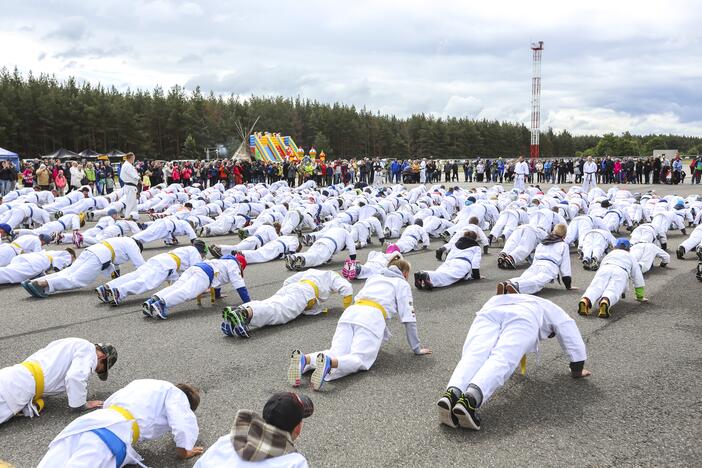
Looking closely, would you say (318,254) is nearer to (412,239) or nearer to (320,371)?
(412,239)

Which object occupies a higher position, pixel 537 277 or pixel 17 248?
pixel 17 248

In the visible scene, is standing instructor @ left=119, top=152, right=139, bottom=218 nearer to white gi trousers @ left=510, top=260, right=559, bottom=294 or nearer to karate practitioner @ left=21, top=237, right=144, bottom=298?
karate practitioner @ left=21, top=237, right=144, bottom=298

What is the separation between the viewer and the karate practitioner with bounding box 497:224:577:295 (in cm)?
937

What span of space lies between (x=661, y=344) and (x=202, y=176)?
30.2 meters

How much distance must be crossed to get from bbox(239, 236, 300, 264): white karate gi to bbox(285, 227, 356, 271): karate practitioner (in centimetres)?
108

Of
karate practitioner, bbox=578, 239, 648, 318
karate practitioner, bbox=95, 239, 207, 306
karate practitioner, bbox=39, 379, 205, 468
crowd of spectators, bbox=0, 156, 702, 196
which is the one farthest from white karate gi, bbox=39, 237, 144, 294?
crowd of spectators, bbox=0, 156, 702, 196

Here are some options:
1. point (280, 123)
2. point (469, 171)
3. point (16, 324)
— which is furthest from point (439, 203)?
point (280, 123)

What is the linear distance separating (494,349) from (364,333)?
1.48 metres

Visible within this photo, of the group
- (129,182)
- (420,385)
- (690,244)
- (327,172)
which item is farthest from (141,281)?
(327,172)

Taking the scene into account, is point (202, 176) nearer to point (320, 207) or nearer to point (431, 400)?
point (320, 207)

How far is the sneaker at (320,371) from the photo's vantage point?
221 inches

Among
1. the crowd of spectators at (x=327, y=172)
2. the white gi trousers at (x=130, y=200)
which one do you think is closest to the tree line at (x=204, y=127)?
the crowd of spectators at (x=327, y=172)

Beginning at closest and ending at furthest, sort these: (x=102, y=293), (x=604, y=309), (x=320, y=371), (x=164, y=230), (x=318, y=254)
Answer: (x=320, y=371) → (x=604, y=309) → (x=102, y=293) → (x=318, y=254) → (x=164, y=230)

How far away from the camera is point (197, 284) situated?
335 inches
